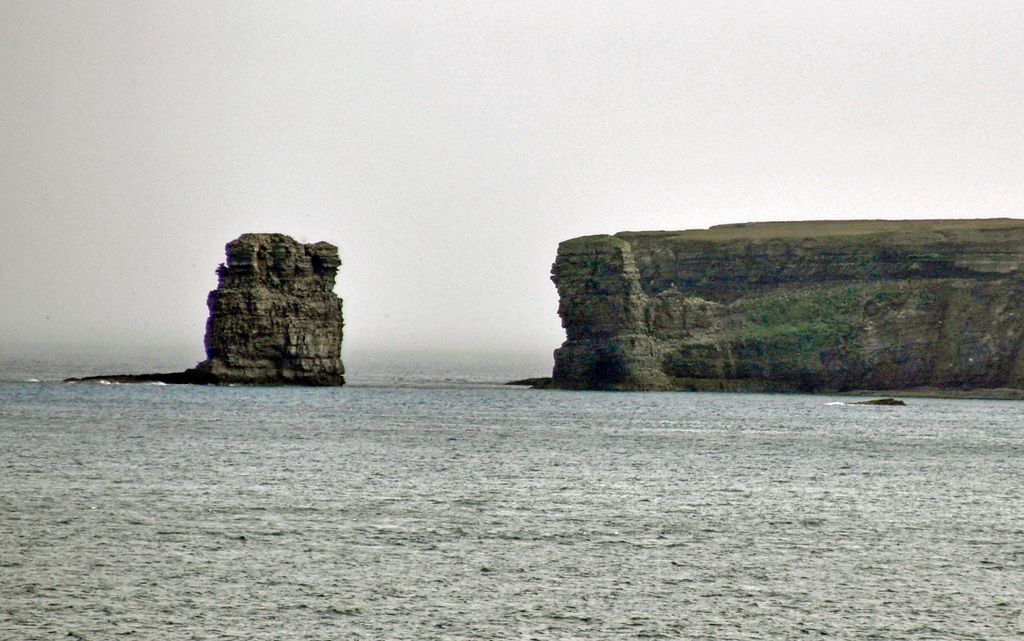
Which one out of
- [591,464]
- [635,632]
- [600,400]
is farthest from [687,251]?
[635,632]

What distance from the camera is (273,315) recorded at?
130 meters

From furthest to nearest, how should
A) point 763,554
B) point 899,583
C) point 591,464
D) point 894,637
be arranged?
point 591,464 → point 763,554 → point 899,583 → point 894,637

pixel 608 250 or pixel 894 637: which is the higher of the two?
pixel 608 250

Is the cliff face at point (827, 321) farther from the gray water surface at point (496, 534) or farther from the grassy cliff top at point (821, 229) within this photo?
the gray water surface at point (496, 534)

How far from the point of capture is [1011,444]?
8588 centimetres

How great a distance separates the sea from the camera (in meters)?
31.2

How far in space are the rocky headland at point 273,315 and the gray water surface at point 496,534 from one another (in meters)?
42.8

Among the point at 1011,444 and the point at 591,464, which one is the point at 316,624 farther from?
the point at 1011,444

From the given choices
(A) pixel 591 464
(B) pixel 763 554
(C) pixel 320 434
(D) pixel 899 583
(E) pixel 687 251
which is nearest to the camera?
(D) pixel 899 583

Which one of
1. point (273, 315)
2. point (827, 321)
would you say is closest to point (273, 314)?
point (273, 315)

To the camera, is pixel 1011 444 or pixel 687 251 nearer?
pixel 1011 444

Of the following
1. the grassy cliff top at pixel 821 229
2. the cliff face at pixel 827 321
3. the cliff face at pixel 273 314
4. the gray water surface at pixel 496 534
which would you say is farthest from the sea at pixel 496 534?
the grassy cliff top at pixel 821 229

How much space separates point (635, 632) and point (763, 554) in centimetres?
1095

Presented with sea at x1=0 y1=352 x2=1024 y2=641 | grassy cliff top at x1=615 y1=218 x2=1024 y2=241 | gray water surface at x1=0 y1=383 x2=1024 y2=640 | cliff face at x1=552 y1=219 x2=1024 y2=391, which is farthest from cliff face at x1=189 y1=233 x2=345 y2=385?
grassy cliff top at x1=615 y1=218 x2=1024 y2=241
